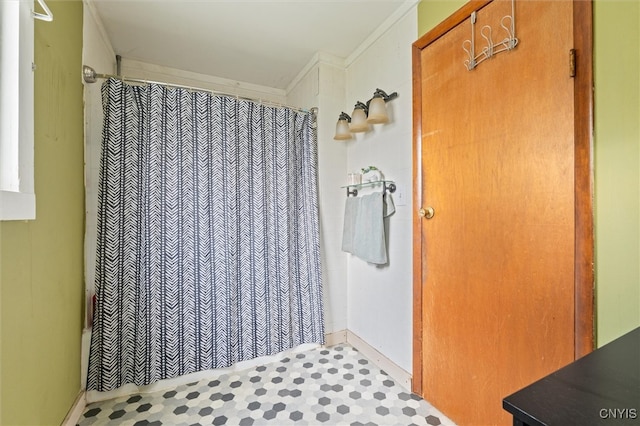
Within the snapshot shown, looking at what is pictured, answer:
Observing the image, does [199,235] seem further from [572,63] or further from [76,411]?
[572,63]

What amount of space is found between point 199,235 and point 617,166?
1914mm

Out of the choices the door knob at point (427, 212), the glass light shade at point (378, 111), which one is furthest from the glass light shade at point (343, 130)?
the door knob at point (427, 212)

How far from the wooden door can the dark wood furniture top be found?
0.51m

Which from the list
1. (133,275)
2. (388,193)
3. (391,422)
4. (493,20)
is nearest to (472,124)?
(493,20)

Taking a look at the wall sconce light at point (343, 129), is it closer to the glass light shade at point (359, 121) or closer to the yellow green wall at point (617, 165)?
the glass light shade at point (359, 121)

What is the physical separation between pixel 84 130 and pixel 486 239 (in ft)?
7.04

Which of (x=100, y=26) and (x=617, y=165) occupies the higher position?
(x=100, y=26)

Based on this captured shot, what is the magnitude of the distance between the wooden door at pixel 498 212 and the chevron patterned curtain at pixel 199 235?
0.88 m

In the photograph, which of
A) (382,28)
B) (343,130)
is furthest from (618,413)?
(382,28)

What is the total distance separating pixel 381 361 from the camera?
187 centimetres

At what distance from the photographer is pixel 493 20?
1.22 meters

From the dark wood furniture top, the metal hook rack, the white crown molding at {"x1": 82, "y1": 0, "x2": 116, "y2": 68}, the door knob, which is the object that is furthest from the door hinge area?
the white crown molding at {"x1": 82, "y1": 0, "x2": 116, "y2": 68}

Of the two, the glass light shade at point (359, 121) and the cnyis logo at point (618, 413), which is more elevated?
the glass light shade at point (359, 121)

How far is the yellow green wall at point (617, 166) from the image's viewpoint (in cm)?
84
